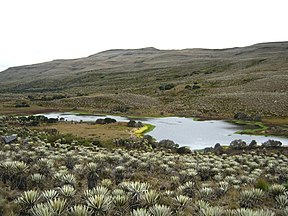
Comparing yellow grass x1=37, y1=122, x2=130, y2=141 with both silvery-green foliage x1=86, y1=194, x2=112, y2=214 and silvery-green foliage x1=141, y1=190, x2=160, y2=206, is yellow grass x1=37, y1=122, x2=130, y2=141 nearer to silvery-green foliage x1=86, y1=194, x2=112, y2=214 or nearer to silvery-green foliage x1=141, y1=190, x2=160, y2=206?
silvery-green foliage x1=141, y1=190, x2=160, y2=206

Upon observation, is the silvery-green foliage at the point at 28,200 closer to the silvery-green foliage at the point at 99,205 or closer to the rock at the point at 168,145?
the silvery-green foliage at the point at 99,205

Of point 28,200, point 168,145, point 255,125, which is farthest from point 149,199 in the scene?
point 255,125

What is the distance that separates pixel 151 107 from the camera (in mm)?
68375

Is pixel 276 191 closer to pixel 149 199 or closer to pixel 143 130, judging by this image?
pixel 149 199

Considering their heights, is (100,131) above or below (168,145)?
above

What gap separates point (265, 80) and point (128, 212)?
8050 cm

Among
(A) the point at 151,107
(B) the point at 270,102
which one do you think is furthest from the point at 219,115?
(A) the point at 151,107

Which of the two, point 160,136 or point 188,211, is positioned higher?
point 188,211

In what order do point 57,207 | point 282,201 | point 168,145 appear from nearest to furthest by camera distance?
1. point 57,207
2. point 282,201
3. point 168,145

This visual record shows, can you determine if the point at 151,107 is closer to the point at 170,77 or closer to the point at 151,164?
the point at 151,164

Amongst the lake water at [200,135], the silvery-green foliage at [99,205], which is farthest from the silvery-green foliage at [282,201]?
the lake water at [200,135]

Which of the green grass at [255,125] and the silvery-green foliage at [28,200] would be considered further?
the green grass at [255,125]

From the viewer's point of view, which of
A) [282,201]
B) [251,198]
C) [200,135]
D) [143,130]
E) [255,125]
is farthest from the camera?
[255,125]

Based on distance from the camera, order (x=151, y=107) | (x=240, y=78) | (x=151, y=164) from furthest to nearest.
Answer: (x=240, y=78), (x=151, y=107), (x=151, y=164)
